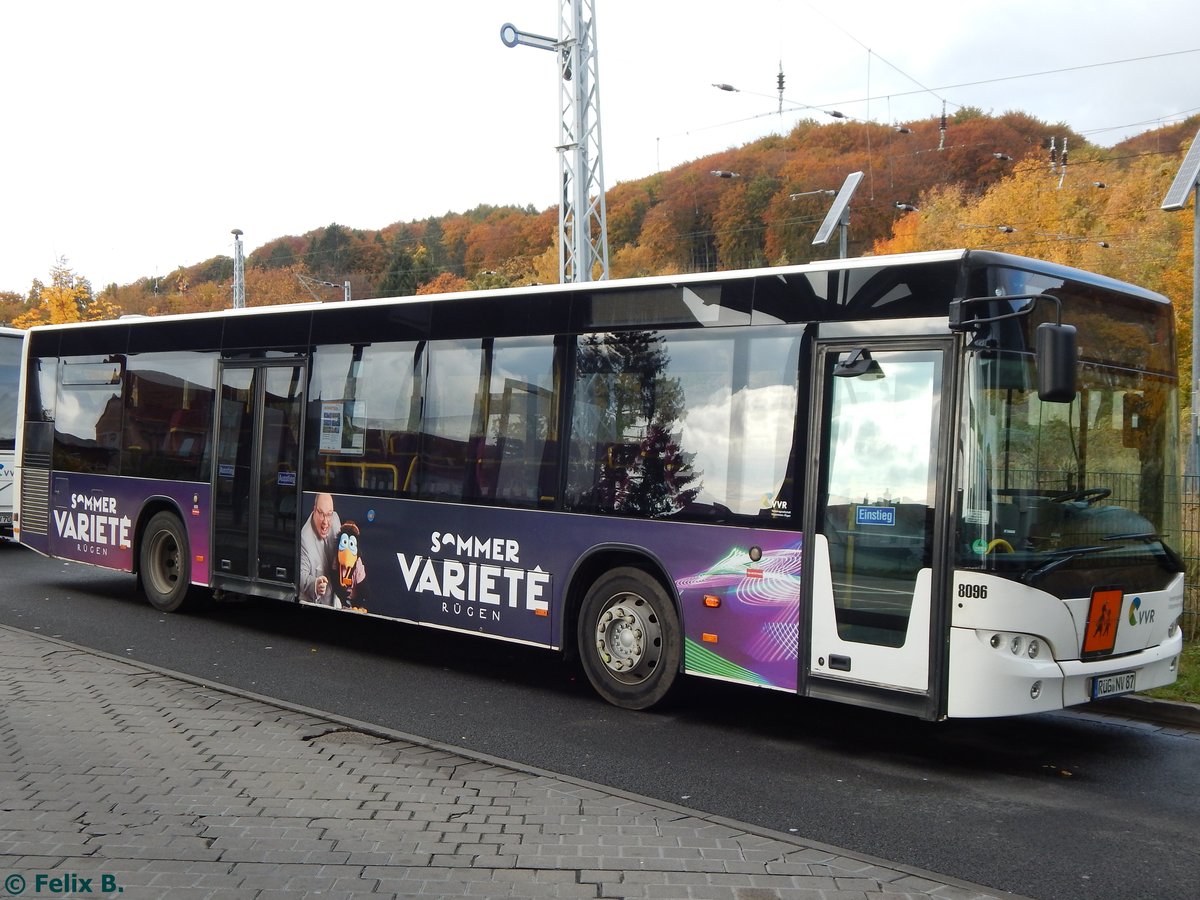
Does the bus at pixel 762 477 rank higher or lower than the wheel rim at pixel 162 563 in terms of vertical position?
higher

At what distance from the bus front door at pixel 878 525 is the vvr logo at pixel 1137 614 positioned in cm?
135

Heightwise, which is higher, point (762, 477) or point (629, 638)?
point (762, 477)

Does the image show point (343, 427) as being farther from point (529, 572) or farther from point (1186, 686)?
point (1186, 686)

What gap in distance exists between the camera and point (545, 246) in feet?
251

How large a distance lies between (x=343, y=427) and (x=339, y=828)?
553 cm

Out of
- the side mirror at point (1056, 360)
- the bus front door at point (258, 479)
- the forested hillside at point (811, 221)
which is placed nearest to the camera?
the side mirror at point (1056, 360)

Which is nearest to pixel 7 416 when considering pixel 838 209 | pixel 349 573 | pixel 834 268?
pixel 349 573

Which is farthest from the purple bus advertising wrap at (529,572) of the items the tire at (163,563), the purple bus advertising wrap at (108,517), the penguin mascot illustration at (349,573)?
the tire at (163,563)

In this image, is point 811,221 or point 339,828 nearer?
point 339,828

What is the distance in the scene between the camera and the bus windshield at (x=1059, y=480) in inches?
252

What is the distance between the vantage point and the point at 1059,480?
6.68 meters

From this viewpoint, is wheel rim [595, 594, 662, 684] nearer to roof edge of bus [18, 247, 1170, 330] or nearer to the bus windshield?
roof edge of bus [18, 247, 1170, 330]

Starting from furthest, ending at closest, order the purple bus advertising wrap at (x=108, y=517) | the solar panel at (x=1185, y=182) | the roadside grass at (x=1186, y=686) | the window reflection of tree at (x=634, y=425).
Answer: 1. the solar panel at (x=1185, y=182)
2. the purple bus advertising wrap at (x=108, y=517)
3. the roadside grass at (x=1186, y=686)
4. the window reflection of tree at (x=634, y=425)

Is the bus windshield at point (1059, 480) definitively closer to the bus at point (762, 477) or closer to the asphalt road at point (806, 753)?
the bus at point (762, 477)
